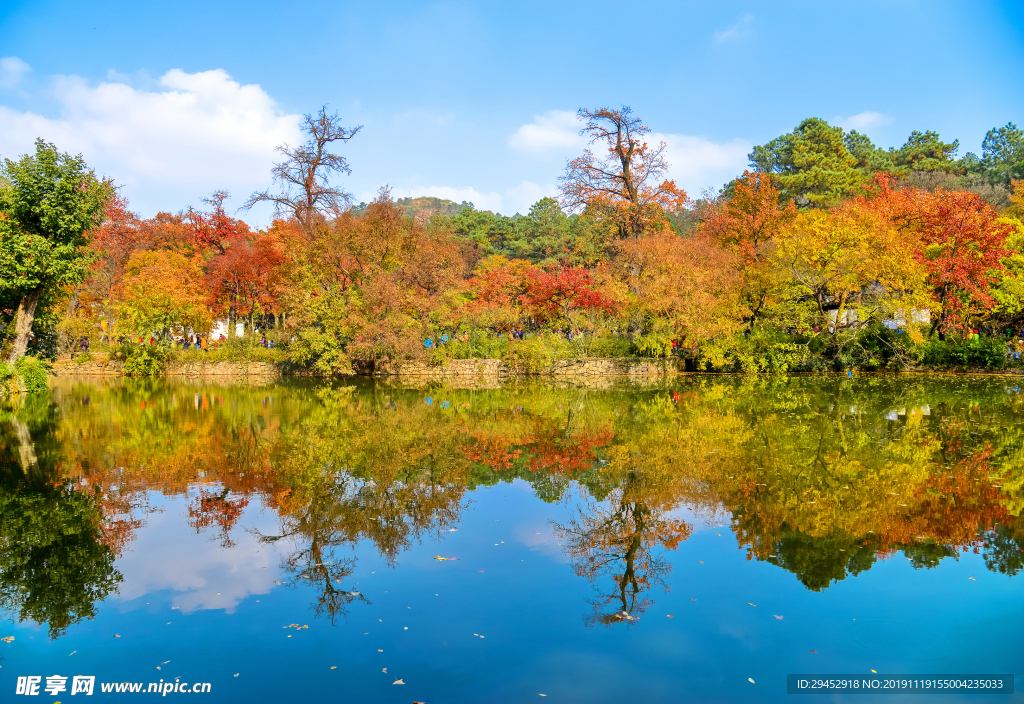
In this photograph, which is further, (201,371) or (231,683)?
(201,371)

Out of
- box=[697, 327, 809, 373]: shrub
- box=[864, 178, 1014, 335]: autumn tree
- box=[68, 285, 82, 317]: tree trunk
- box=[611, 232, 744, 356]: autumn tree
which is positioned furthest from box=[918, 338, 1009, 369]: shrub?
box=[68, 285, 82, 317]: tree trunk

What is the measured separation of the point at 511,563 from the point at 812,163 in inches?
1933

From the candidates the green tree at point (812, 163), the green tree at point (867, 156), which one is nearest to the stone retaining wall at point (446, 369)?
the green tree at point (812, 163)

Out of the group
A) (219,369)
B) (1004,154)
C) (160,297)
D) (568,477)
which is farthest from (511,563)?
(1004,154)

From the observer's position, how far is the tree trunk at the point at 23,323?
2177 centimetres

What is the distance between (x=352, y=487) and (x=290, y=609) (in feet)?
11.7

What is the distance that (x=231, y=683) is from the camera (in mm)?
4211

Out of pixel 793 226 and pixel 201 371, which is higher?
pixel 793 226

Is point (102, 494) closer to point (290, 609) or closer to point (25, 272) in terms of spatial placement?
point (290, 609)

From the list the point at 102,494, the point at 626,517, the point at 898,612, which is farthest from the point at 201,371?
the point at 898,612

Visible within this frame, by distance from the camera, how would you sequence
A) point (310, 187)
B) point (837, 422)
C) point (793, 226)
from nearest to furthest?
1. point (837, 422)
2. point (793, 226)
3. point (310, 187)

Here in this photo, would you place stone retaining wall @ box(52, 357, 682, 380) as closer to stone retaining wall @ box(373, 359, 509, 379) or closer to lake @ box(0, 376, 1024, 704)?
stone retaining wall @ box(373, 359, 509, 379)

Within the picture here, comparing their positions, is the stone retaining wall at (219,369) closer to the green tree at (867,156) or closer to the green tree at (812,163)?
the green tree at (812,163)

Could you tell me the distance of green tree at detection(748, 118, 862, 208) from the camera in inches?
1671
